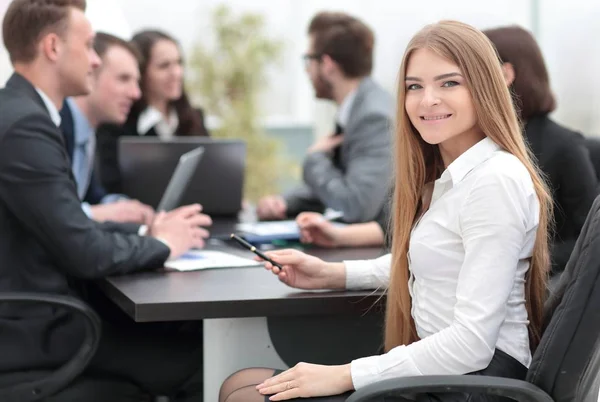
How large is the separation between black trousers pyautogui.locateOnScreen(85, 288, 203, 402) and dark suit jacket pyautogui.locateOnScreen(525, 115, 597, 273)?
1.05m

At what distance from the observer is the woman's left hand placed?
1612mm

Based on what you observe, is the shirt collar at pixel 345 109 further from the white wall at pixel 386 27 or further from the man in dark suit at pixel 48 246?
the man in dark suit at pixel 48 246

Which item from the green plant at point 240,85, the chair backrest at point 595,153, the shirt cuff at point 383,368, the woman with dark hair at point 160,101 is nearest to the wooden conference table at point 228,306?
the shirt cuff at point 383,368

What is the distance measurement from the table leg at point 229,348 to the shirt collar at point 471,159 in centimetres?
62

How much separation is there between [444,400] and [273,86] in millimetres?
6035

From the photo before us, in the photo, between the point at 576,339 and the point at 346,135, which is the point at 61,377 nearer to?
the point at 576,339

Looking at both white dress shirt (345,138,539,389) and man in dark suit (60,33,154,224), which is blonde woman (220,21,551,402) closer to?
white dress shirt (345,138,539,389)

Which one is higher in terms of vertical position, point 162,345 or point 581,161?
point 581,161

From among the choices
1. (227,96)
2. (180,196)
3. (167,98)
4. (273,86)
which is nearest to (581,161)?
(180,196)

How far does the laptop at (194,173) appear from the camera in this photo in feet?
11.3

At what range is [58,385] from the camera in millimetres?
2166

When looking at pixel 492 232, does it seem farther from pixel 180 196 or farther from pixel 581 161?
pixel 180 196

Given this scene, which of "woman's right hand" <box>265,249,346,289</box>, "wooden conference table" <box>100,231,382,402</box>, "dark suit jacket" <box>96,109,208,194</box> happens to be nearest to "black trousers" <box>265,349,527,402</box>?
"wooden conference table" <box>100,231,382,402</box>

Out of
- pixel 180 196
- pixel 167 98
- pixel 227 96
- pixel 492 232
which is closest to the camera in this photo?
pixel 492 232
